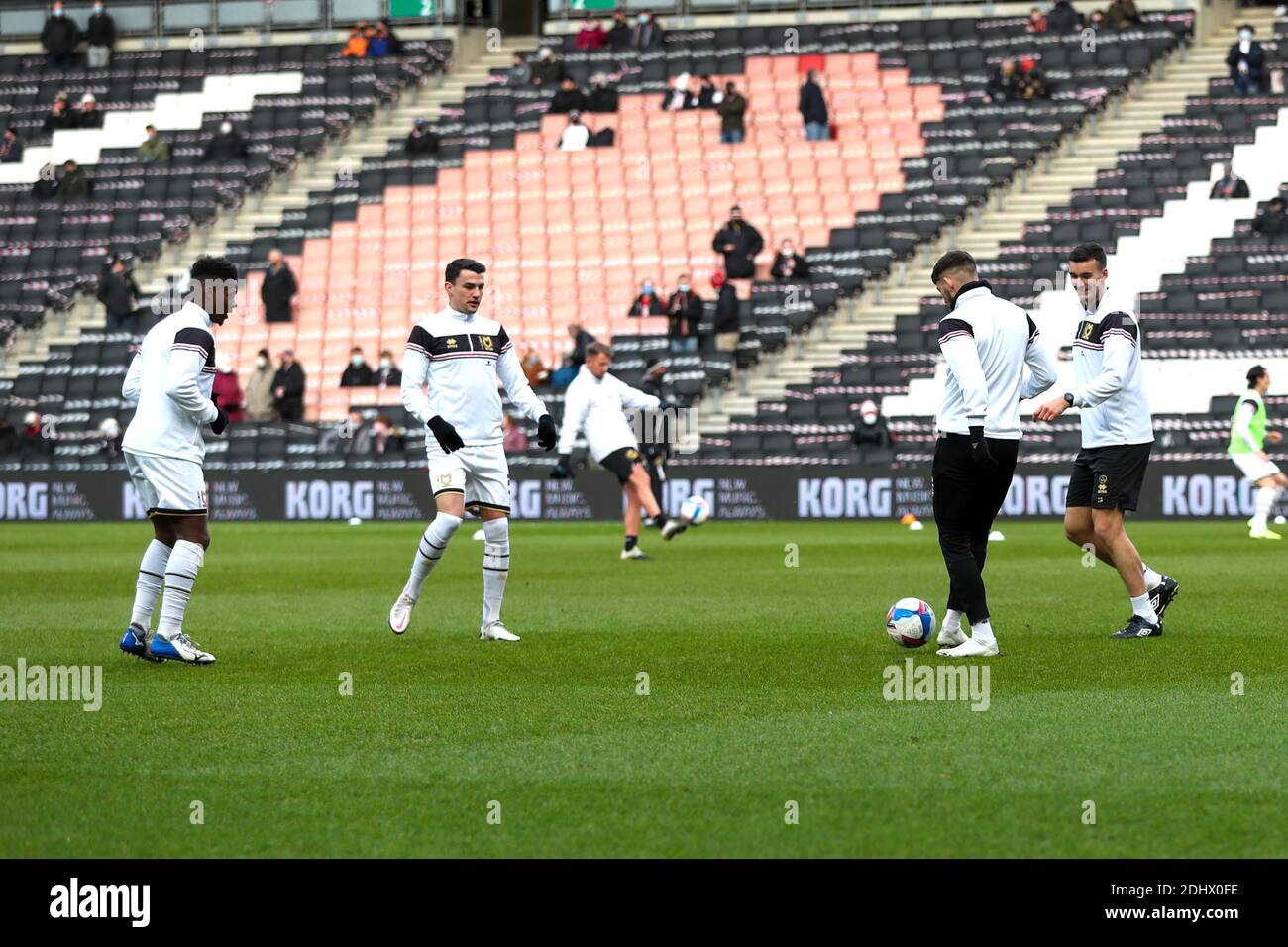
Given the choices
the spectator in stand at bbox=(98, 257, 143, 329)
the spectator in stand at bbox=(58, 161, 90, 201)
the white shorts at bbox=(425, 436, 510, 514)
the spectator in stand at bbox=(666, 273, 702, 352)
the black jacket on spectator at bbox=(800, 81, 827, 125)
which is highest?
the black jacket on spectator at bbox=(800, 81, 827, 125)

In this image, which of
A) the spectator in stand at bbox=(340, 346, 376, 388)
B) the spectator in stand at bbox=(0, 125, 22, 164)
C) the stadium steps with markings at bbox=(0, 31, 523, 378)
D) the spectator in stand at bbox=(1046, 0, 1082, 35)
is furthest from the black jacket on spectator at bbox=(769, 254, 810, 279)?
the spectator in stand at bbox=(0, 125, 22, 164)

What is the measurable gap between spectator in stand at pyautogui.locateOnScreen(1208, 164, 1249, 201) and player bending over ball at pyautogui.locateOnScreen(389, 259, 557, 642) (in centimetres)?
2583

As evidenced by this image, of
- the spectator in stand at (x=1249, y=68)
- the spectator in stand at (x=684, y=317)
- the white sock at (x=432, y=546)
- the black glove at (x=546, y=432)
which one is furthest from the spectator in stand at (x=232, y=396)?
the black glove at (x=546, y=432)

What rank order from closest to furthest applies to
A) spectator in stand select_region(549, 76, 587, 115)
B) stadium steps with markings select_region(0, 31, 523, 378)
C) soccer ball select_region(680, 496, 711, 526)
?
soccer ball select_region(680, 496, 711, 526) → stadium steps with markings select_region(0, 31, 523, 378) → spectator in stand select_region(549, 76, 587, 115)

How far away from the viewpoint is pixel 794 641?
11.6 metres

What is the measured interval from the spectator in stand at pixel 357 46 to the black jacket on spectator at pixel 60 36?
718 cm

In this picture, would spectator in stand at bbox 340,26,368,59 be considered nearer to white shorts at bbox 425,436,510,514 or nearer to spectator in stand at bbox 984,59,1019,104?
spectator in stand at bbox 984,59,1019,104

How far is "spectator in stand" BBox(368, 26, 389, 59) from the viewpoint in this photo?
4397cm

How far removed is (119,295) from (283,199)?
5306 millimetres

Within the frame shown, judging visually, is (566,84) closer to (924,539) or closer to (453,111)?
(453,111)

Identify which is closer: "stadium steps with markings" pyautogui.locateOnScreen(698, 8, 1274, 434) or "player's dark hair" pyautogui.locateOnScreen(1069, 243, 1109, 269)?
"player's dark hair" pyautogui.locateOnScreen(1069, 243, 1109, 269)
